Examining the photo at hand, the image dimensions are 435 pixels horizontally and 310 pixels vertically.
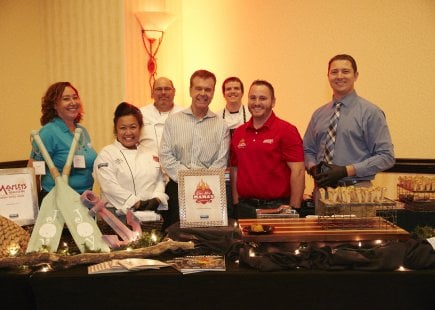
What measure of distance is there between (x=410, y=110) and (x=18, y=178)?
3500 mm

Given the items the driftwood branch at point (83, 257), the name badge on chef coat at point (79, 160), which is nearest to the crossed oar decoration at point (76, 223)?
the driftwood branch at point (83, 257)

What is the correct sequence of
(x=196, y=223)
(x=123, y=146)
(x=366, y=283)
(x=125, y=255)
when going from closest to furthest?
(x=366, y=283) < (x=125, y=255) < (x=196, y=223) < (x=123, y=146)

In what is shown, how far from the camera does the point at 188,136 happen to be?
3.25 m

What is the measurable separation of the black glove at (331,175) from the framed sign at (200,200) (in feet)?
2.48

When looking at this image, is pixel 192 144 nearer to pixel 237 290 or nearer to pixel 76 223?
pixel 76 223

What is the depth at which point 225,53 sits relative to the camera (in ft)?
18.4

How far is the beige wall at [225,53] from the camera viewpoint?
179 inches

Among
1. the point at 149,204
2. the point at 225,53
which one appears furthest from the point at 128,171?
the point at 225,53

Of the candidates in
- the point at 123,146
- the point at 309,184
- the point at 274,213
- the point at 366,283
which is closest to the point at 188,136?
the point at 123,146

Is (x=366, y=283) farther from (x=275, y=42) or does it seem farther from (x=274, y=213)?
(x=275, y=42)


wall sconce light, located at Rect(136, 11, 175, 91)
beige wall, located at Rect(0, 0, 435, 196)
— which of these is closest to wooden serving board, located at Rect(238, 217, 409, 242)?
beige wall, located at Rect(0, 0, 435, 196)

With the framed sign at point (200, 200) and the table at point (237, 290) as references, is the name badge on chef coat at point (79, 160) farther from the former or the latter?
the table at point (237, 290)

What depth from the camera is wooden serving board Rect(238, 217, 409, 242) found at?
7.16 feet

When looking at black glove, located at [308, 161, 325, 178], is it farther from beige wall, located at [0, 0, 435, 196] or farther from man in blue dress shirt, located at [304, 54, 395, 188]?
beige wall, located at [0, 0, 435, 196]
